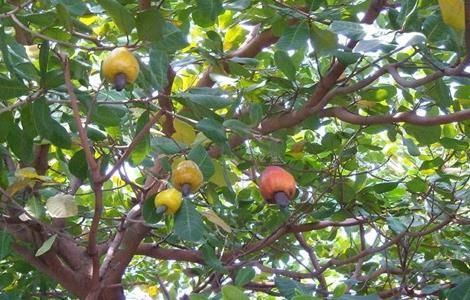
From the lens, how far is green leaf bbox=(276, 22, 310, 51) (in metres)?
1.37

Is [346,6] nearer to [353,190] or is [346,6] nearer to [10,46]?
[353,190]

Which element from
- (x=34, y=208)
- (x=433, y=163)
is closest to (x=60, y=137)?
(x=34, y=208)

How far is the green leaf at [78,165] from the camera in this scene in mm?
1544

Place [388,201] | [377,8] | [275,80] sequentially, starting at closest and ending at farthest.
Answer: [377,8] < [275,80] < [388,201]

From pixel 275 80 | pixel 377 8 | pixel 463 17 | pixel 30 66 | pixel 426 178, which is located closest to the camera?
pixel 463 17

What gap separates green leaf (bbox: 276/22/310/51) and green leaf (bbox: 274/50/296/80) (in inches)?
7.2

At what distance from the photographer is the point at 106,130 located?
1.77m

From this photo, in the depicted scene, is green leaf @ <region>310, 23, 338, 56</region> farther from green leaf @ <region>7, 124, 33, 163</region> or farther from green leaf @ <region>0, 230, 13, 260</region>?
green leaf @ <region>0, 230, 13, 260</region>

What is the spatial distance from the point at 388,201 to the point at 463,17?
1185 mm

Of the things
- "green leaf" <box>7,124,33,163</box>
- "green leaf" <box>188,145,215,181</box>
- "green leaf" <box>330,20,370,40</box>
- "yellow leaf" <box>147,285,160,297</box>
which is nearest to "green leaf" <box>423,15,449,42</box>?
"green leaf" <box>330,20,370,40</box>

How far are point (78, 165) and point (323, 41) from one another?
64 cm

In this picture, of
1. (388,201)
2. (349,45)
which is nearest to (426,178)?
(388,201)

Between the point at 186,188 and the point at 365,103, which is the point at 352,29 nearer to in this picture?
the point at 186,188

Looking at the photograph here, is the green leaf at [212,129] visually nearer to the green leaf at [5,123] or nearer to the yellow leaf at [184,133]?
the yellow leaf at [184,133]
